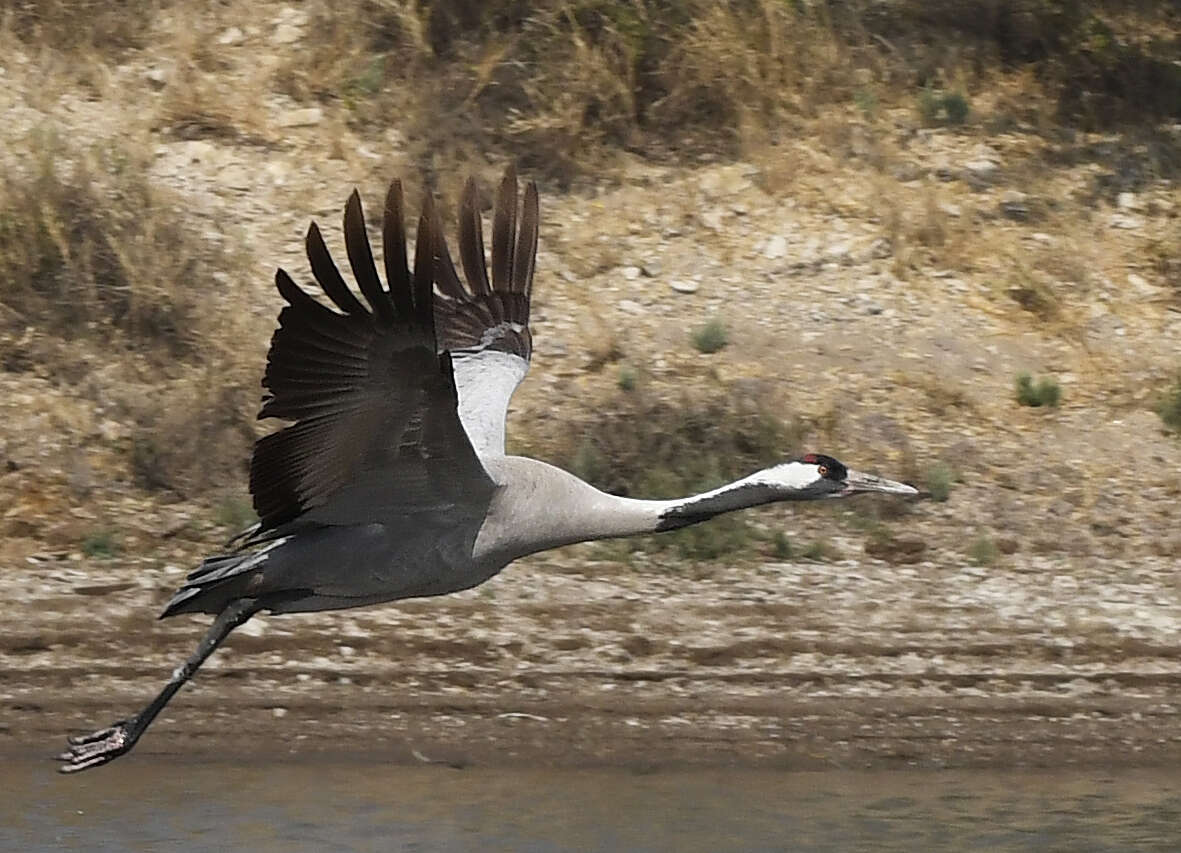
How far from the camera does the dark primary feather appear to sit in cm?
782

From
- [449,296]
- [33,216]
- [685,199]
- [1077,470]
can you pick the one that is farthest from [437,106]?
[449,296]

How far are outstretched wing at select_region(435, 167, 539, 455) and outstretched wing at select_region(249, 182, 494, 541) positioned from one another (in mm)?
864

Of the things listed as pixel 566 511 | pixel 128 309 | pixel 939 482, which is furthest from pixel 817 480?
pixel 128 309

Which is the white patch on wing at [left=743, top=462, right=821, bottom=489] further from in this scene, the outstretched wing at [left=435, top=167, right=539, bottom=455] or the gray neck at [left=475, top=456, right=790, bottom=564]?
the outstretched wing at [left=435, top=167, right=539, bottom=455]

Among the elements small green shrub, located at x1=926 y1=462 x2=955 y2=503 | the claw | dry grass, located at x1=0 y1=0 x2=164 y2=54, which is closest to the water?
the claw

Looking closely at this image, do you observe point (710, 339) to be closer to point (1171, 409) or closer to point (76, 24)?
point (1171, 409)

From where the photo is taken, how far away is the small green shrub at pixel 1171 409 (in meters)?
11.2

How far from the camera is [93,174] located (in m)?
11.8

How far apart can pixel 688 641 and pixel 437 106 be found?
4.75 m

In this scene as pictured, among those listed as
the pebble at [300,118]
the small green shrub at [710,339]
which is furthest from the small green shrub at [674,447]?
the pebble at [300,118]

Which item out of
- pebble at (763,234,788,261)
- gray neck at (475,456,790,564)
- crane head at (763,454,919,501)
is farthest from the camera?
pebble at (763,234,788,261)

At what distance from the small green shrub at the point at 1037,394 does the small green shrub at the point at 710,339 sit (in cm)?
149

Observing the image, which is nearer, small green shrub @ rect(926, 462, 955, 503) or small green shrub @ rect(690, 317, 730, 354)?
small green shrub @ rect(926, 462, 955, 503)

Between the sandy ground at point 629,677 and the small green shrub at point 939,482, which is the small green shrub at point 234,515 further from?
the small green shrub at point 939,482
